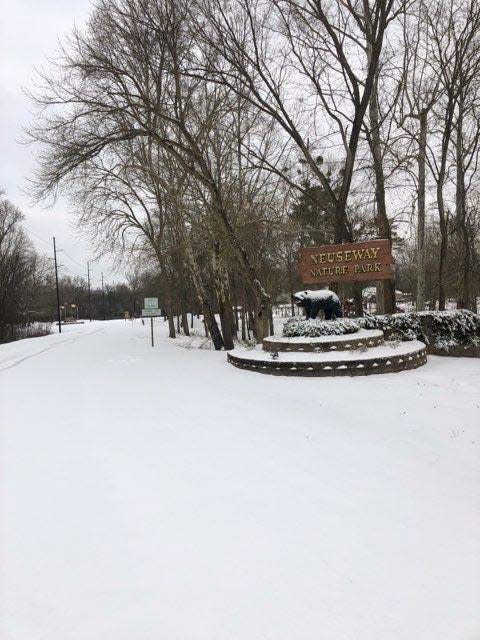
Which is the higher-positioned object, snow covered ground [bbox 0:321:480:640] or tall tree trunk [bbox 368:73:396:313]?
tall tree trunk [bbox 368:73:396:313]

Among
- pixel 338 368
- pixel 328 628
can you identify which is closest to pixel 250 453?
pixel 328 628

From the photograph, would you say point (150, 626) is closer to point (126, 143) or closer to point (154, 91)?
point (154, 91)

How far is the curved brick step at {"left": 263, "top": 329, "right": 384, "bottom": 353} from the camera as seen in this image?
9.44 metres

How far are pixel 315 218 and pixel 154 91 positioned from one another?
1401cm

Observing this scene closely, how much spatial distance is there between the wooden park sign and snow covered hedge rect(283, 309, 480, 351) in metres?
1.34

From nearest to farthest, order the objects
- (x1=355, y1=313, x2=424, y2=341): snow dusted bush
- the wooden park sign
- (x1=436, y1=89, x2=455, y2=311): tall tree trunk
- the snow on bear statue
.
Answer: the snow on bear statue, (x1=355, y1=313, x2=424, y2=341): snow dusted bush, the wooden park sign, (x1=436, y1=89, x2=455, y2=311): tall tree trunk

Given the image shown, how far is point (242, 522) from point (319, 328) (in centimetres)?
755

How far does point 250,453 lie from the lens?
4.25 metres

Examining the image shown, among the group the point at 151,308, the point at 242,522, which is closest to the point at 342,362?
the point at 242,522

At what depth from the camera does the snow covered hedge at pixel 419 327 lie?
1030 centimetres

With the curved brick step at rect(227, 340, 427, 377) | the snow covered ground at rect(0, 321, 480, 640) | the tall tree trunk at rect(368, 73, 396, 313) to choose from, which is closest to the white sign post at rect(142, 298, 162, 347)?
the curved brick step at rect(227, 340, 427, 377)

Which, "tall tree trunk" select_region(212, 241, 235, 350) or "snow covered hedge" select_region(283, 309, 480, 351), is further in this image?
"tall tree trunk" select_region(212, 241, 235, 350)

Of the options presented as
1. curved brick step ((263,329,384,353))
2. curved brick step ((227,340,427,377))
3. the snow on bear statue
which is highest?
the snow on bear statue

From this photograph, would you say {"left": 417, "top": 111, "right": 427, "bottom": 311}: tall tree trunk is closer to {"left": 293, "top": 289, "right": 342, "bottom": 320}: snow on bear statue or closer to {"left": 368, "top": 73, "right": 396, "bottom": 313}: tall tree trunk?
{"left": 368, "top": 73, "right": 396, "bottom": 313}: tall tree trunk
